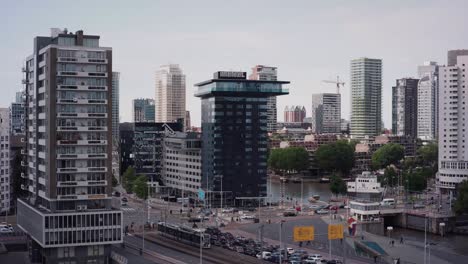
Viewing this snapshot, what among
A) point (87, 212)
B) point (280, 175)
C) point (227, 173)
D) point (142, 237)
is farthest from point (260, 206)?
point (280, 175)

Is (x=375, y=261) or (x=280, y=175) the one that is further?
(x=280, y=175)

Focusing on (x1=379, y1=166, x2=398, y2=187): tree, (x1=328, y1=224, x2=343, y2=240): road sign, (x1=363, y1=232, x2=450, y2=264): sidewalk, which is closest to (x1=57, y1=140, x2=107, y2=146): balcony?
(x1=328, y1=224, x2=343, y2=240): road sign

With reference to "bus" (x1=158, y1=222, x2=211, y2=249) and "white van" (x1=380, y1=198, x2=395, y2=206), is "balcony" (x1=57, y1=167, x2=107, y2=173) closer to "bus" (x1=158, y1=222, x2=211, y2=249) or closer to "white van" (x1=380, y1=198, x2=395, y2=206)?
"bus" (x1=158, y1=222, x2=211, y2=249)

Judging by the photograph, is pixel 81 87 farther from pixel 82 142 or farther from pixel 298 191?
pixel 298 191

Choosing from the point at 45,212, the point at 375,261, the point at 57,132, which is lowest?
the point at 375,261

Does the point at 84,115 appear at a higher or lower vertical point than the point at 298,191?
higher

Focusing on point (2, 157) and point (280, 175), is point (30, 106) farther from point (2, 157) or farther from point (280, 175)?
point (280, 175)

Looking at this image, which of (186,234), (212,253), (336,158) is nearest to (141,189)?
(186,234)
